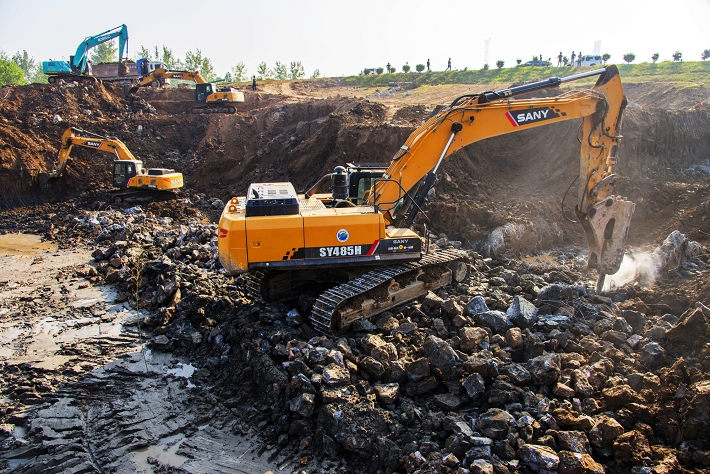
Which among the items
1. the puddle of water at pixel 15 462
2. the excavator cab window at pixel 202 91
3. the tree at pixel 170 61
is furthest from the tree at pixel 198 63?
the puddle of water at pixel 15 462

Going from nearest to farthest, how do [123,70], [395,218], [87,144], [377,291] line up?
[377,291], [395,218], [87,144], [123,70]

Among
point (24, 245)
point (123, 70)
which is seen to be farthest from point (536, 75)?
point (24, 245)

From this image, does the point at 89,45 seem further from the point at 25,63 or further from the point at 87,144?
the point at 25,63

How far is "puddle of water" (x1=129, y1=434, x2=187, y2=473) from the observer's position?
527 centimetres

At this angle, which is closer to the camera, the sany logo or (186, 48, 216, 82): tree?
the sany logo

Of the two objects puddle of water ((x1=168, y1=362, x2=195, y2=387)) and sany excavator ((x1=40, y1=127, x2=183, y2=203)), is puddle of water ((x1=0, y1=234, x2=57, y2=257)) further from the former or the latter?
puddle of water ((x1=168, y1=362, x2=195, y2=387))

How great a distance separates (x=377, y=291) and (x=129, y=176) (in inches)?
508

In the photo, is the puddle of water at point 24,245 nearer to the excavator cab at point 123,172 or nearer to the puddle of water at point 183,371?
the excavator cab at point 123,172

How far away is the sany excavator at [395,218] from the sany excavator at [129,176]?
1003 cm

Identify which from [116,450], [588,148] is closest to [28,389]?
[116,450]

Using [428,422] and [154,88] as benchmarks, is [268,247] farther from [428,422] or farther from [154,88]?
[154,88]

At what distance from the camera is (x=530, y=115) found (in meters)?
8.23

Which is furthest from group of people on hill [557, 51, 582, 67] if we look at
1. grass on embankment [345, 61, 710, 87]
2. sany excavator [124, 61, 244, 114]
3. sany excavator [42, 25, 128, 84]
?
sany excavator [42, 25, 128, 84]

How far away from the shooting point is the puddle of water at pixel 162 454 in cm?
527
